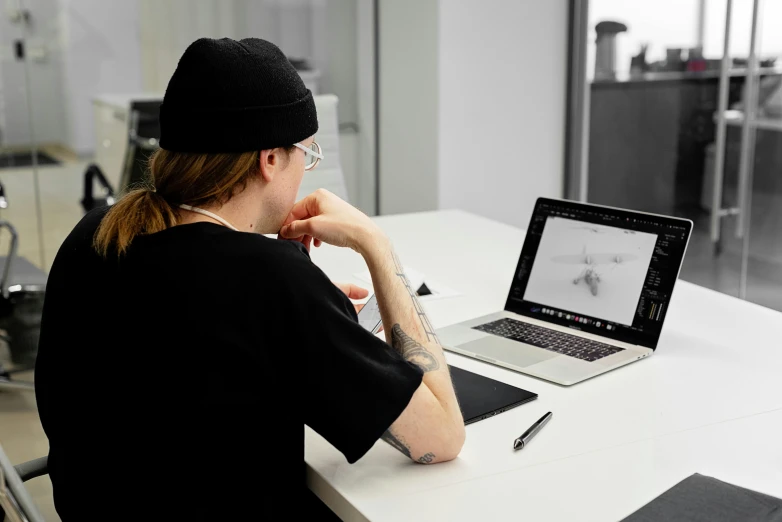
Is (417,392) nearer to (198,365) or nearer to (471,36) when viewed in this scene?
(198,365)

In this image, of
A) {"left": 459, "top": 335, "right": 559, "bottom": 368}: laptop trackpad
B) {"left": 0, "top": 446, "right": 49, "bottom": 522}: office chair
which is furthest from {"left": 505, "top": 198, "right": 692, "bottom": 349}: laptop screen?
{"left": 0, "top": 446, "right": 49, "bottom": 522}: office chair

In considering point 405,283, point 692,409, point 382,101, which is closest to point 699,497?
point 692,409

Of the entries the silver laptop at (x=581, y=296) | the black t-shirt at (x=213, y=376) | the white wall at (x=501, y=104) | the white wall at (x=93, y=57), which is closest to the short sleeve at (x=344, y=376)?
the black t-shirt at (x=213, y=376)

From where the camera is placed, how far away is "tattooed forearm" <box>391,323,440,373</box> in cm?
134

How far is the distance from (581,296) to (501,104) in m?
2.39

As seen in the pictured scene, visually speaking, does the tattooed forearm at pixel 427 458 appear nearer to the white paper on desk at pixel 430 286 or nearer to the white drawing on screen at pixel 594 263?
the white drawing on screen at pixel 594 263

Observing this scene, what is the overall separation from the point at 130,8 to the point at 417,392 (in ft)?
10.2

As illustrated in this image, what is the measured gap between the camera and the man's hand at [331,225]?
1479 mm

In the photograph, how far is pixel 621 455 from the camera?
1.34 metres

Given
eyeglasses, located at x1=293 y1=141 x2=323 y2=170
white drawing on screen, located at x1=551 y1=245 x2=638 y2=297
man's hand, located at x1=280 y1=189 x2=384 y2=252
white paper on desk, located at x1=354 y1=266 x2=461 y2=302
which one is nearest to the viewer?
eyeglasses, located at x1=293 y1=141 x2=323 y2=170

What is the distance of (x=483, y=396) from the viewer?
154cm

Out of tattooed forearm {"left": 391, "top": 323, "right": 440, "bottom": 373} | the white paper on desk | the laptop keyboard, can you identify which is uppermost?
tattooed forearm {"left": 391, "top": 323, "right": 440, "bottom": 373}

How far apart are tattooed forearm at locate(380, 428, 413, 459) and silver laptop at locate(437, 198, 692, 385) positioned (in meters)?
0.42

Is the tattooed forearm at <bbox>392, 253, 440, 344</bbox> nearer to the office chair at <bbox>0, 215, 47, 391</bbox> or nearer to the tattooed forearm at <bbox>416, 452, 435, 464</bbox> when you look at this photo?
the tattooed forearm at <bbox>416, 452, 435, 464</bbox>
